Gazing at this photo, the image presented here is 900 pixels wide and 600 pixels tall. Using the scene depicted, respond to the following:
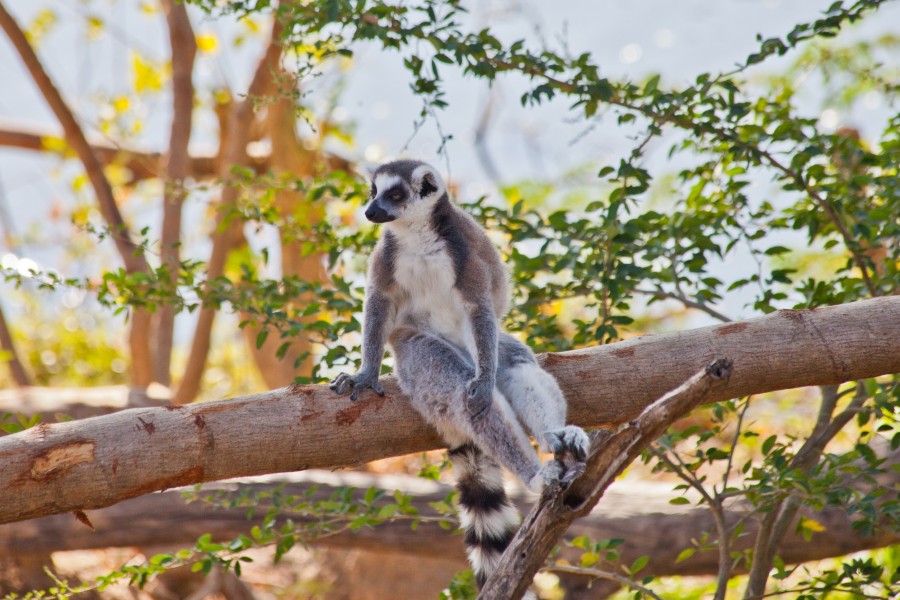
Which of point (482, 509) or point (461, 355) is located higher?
point (461, 355)

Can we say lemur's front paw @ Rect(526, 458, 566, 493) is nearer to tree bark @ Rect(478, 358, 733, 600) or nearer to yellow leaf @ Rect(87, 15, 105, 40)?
tree bark @ Rect(478, 358, 733, 600)

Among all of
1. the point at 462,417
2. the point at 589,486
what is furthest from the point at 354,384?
the point at 589,486

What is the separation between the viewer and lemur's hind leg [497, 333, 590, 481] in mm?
3254

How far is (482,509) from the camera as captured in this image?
11.7 feet

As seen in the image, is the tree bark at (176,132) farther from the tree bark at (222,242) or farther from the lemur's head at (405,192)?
the lemur's head at (405,192)

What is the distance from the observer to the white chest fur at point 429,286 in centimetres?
399

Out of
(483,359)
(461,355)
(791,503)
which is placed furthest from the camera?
(791,503)

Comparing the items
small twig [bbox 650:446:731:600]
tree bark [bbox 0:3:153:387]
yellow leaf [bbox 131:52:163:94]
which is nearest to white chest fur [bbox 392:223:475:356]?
small twig [bbox 650:446:731:600]

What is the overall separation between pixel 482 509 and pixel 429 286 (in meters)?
1.05

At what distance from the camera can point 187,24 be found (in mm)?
7961

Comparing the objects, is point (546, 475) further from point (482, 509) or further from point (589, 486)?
point (589, 486)

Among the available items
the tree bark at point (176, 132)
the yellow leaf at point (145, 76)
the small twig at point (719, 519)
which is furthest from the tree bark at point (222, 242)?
the small twig at point (719, 519)

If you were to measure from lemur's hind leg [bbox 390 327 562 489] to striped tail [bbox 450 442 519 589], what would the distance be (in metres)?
0.12

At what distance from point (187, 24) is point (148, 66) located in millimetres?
1537
